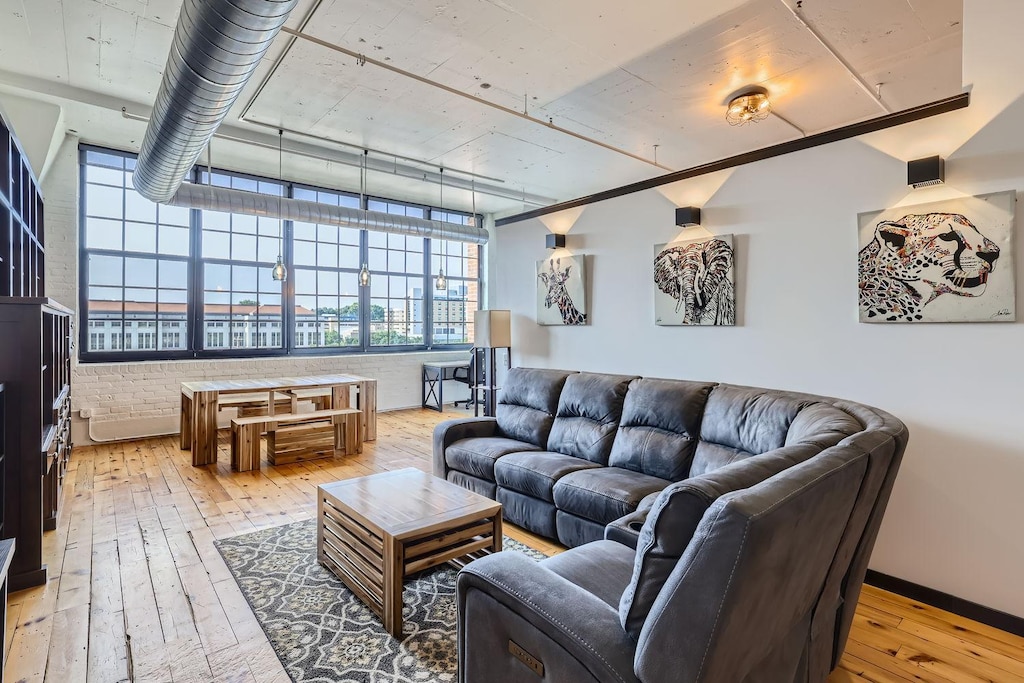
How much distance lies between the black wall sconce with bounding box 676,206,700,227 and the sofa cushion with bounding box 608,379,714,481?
3.65ft

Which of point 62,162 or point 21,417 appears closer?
point 21,417

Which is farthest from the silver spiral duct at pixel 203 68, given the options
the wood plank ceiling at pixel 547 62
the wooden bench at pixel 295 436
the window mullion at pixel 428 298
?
the window mullion at pixel 428 298

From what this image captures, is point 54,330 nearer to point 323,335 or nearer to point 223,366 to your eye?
point 223,366

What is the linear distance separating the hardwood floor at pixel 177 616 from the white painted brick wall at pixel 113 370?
1.85 meters

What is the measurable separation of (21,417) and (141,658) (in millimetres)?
1396

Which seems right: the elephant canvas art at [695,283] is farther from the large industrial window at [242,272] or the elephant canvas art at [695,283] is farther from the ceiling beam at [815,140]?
the large industrial window at [242,272]

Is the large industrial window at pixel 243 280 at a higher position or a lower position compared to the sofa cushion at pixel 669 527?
higher

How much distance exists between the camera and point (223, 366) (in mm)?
6191

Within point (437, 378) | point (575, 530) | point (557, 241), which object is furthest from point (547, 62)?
point (437, 378)

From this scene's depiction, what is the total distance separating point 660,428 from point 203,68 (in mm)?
3211

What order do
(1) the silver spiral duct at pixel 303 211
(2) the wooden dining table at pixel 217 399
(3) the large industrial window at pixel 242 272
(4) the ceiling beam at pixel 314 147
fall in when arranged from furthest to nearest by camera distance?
(3) the large industrial window at pixel 242 272 → (1) the silver spiral duct at pixel 303 211 → (2) the wooden dining table at pixel 217 399 → (4) the ceiling beam at pixel 314 147

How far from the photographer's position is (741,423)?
2754 millimetres

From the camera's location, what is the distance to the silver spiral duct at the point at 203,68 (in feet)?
7.29

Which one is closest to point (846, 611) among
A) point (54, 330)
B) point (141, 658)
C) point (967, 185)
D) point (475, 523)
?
point (475, 523)
